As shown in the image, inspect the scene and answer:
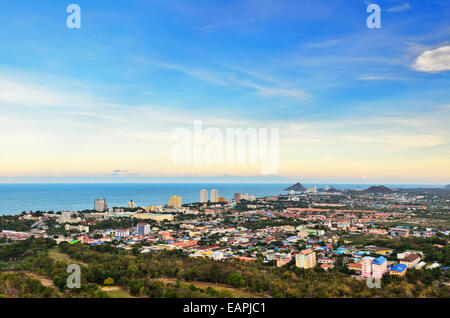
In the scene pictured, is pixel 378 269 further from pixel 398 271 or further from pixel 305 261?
pixel 305 261

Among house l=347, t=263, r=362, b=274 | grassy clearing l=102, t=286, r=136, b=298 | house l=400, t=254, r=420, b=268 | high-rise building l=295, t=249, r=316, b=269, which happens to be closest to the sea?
grassy clearing l=102, t=286, r=136, b=298

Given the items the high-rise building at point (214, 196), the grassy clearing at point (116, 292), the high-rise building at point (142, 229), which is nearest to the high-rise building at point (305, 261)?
the grassy clearing at point (116, 292)

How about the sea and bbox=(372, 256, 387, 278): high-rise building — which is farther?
the sea

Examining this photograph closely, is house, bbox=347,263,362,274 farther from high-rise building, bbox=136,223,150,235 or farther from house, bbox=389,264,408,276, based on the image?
high-rise building, bbox=136,223,150,235

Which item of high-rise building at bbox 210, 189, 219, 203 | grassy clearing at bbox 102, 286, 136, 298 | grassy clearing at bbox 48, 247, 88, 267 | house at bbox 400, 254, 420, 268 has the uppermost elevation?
grassy clearing at bbox 102, 286, 136, 298

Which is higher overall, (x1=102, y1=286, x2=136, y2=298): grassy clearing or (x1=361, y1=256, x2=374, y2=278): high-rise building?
(x1=102, y1=286, x2=136, y2=298): grassy clearing

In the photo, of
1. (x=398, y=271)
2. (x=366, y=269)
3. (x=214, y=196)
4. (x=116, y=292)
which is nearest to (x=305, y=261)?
(x=366, y=269)

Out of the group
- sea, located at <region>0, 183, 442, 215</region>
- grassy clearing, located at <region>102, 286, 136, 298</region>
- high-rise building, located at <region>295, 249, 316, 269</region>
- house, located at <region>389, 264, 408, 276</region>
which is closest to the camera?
grassy clearing, located at <region>102, 286, 136, 298</region>

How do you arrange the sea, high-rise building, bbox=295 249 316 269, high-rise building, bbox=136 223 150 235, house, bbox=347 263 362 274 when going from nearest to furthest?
house, bbox=347 263 362 274, high-rise building, bbox=295 249 316 269, high-rise building, bbox=136 223 150 235, the sea
